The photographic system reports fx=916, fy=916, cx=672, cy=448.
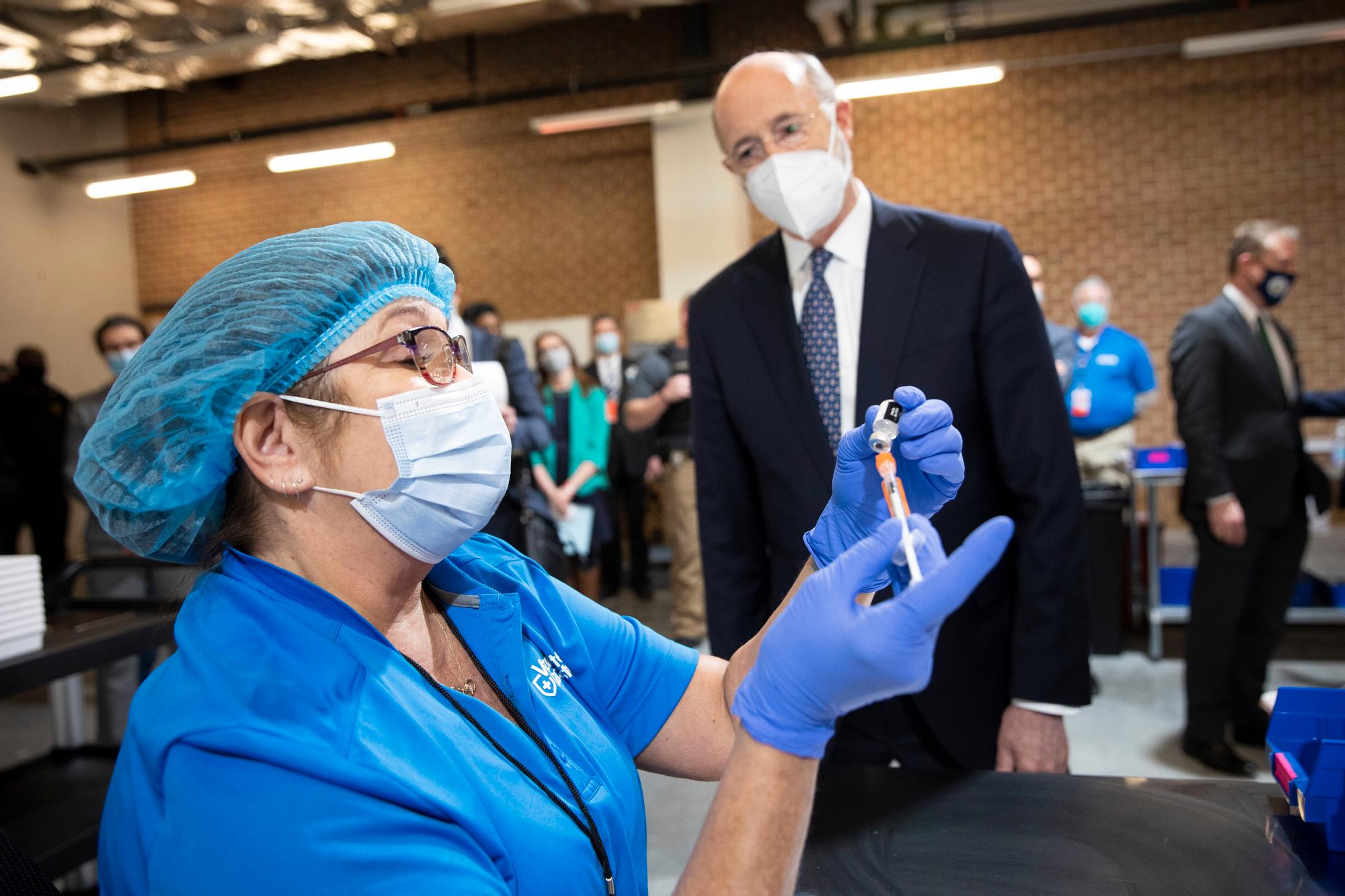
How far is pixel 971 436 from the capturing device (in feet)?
5.18

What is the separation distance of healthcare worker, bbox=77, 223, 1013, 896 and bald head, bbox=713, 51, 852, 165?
33.0 inches

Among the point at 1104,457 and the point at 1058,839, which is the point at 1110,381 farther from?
the point at 1058,839

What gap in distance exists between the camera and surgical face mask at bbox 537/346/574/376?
18.0 ft

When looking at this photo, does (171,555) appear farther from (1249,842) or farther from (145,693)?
(1249,842)

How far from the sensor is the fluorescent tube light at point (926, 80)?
20.9ft

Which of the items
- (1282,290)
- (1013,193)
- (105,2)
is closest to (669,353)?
(1282,290)

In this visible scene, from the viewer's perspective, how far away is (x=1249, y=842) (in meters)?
1.02

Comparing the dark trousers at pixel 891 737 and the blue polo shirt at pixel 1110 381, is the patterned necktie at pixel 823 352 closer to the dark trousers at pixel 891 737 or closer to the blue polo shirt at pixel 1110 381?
the dark trousers at pixel 891 737

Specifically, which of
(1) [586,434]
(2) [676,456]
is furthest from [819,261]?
(1) [586,434]

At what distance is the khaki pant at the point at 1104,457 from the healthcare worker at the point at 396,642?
431cm

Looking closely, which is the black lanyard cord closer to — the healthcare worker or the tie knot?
the healthcare worker

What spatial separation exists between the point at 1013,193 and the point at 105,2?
276 inches

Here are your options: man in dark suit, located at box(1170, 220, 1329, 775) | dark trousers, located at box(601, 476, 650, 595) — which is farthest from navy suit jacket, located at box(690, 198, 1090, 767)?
dark trousers, located at box(601, 476, 650, 595)

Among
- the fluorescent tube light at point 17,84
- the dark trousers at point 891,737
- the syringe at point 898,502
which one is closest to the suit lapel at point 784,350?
the dark trousers at point 891,737
